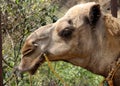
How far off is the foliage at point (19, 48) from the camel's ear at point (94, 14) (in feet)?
7.31

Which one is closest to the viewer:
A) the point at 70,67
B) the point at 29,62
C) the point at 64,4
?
the point at 29,62

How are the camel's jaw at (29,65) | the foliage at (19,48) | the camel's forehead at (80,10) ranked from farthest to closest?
the foliage at (19,48)
the camel's forehead at (80,10)
the camel's jaw at (29,65)

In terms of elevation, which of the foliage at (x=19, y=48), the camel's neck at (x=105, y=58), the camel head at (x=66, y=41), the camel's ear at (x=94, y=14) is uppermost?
the camel's ear at (x=94, y=14)

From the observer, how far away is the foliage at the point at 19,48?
18.9ft

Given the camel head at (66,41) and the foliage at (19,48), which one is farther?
the foliage at (19,48)

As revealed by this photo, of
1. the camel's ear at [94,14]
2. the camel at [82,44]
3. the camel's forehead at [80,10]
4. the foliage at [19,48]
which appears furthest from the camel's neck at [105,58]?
the foliage at [19,48]

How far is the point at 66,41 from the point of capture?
3.54 m

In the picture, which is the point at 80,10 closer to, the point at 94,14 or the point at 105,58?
the point at 94,14

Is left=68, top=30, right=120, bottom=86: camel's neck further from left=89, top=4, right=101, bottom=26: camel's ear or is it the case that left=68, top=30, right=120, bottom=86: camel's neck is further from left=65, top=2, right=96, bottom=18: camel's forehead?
left=65, top=2, right=96, bottom=18: camel's forehead

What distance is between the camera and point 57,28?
11.7 ft

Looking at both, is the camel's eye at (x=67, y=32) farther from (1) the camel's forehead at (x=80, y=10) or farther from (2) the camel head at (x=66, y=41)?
(1) the camel's forehead at (x=80, y=10)

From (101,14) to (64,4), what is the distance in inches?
448

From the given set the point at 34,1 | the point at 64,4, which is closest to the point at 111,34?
the point at 34,1

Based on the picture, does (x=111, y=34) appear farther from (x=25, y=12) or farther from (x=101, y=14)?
(x=25, y=12)
